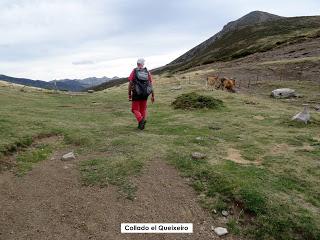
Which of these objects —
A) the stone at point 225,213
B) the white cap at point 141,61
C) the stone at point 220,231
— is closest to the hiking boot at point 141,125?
the white cap at point 141,61

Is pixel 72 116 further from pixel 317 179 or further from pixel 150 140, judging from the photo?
pixel 317 179

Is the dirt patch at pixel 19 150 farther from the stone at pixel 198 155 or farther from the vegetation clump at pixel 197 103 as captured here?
the vegetation clump at pixel 197 103

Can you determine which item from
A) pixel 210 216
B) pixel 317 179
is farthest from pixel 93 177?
pixel 317 179

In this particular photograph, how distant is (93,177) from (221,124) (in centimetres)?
905

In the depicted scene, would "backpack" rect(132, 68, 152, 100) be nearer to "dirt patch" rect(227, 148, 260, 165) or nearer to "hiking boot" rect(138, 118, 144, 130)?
"hiking boot" rect(138, 118, 144, 130)

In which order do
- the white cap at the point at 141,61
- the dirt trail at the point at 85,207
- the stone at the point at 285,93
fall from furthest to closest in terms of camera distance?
the stone at the point at 285,93 < the white cap at the point at 141,61 < the dirt trail at the point at 85,207

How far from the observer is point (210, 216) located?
9.55 m

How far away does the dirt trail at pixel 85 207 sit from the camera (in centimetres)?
873

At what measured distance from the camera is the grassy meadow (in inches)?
380

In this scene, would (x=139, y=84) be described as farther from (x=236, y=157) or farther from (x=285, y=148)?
(x=285, y=148)
